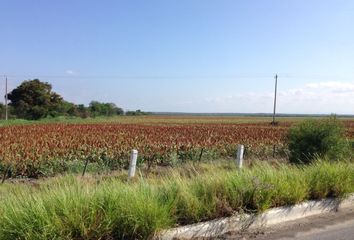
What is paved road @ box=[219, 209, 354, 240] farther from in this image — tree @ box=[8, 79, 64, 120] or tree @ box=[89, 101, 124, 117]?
tree @ box=[89, 101, 124, 117]

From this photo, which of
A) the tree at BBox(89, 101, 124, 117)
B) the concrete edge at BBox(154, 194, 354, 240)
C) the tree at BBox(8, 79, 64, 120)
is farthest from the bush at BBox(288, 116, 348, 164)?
the tree at BBox(89, 101, 124, 117)

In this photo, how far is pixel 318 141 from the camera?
468 inches

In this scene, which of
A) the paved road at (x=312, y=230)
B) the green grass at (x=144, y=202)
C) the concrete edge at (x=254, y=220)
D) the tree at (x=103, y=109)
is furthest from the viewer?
the tree at (x=103, y=109)

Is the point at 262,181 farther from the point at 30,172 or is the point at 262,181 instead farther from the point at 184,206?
the point at 30,172

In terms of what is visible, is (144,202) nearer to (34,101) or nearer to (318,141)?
(318,141)

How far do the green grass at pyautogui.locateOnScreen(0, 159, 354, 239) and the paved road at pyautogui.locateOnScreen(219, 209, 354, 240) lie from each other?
1.23ft

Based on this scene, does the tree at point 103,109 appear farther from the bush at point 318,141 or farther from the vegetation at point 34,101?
the bush at point 318,141

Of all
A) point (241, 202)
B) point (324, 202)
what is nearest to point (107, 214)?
point (241, 202)

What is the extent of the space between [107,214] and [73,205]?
39 centimetres

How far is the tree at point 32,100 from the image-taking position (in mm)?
70000

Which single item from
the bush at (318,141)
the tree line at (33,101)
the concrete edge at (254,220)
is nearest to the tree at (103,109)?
the tree line at (33,101)

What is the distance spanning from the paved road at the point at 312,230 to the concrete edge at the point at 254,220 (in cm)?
12

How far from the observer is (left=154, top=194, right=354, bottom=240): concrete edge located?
5434 mm

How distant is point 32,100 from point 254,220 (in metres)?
68.8
